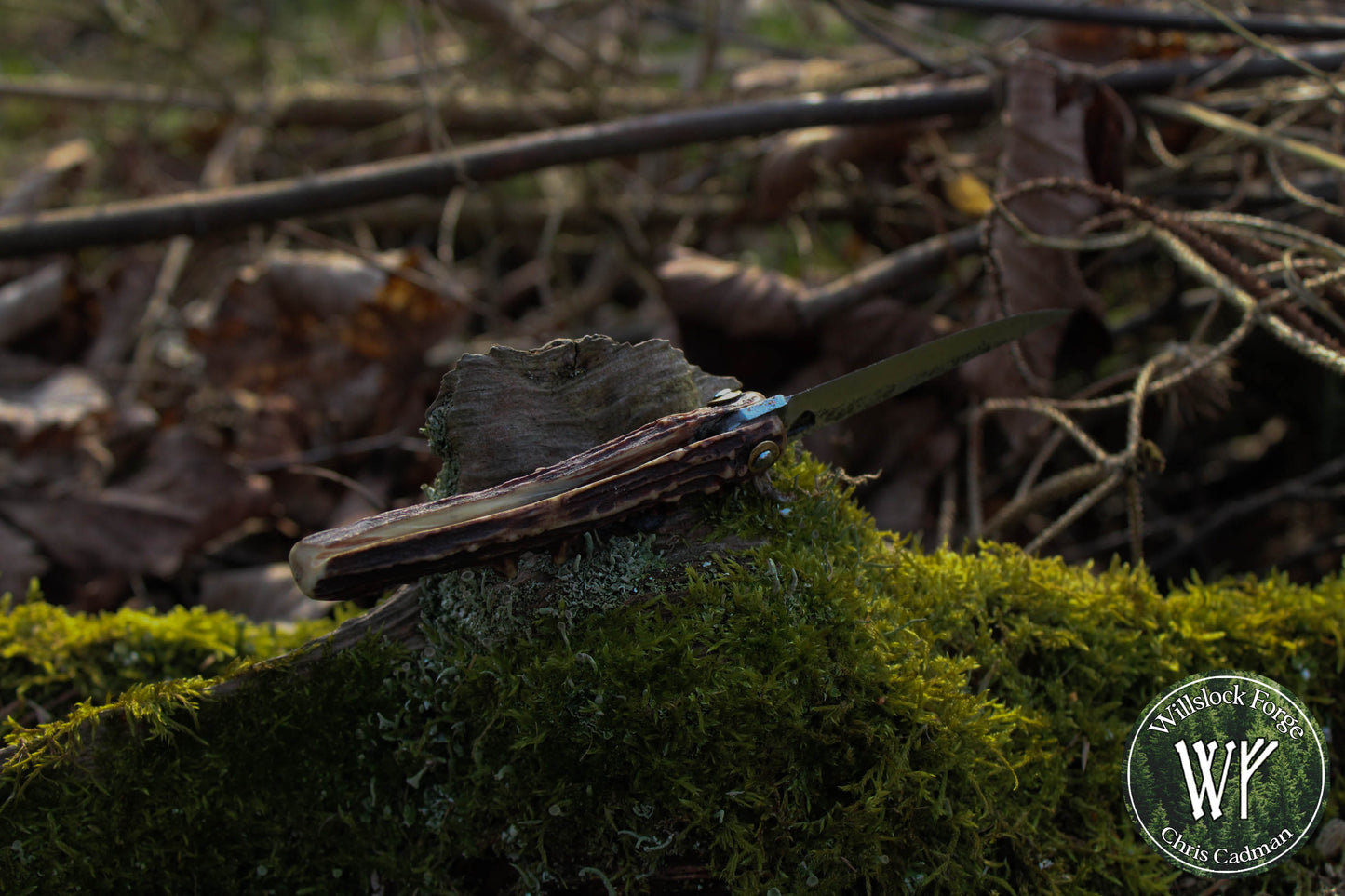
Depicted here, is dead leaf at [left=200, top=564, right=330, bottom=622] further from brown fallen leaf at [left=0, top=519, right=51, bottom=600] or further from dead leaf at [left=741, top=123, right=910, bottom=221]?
dead leaf at [left=741, top=123, right=910, bottom=221]

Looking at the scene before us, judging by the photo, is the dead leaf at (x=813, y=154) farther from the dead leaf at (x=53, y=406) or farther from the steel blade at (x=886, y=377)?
the dead leaf at (x=53, y=406)

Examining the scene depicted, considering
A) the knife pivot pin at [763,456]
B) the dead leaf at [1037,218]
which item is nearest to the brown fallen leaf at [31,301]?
the knife pivot pin at [763,456]

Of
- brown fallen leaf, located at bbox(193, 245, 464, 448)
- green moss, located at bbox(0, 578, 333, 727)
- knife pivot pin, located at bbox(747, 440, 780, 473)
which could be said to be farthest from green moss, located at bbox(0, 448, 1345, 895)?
brown fallen leaf, located at bbox(193, 245, 464, 448)

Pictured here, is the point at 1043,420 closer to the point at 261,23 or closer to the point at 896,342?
the point at 896,342

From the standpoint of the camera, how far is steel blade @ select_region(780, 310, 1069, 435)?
167 cm

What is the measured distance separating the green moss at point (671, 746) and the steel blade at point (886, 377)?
0.43 ft

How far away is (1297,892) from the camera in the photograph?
164 centimetres

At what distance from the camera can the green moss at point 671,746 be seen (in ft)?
4.89

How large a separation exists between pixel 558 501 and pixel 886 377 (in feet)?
2.37

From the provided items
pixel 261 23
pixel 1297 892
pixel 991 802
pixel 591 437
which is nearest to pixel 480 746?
pixel 591 437

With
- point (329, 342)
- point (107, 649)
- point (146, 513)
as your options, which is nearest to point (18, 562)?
point (146, 513)

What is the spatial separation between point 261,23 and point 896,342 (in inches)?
130

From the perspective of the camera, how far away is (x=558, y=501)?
59.2 inches

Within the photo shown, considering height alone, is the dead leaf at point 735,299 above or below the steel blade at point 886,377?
Answer: below
